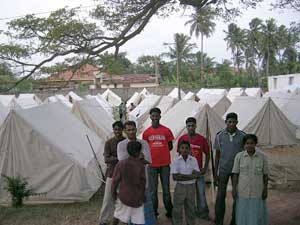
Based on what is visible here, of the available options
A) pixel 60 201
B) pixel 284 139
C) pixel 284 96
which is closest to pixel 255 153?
pixel 60 201

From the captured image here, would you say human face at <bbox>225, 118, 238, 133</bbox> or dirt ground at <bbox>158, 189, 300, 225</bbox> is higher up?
human face at <bbox>225, 118, 238, 133</bbox>

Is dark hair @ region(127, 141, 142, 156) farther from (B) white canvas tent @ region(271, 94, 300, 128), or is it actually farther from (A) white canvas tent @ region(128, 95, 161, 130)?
(A) white canvas tent @ region(128, 95, 161, 130)

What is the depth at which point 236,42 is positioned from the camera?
53.2 metres

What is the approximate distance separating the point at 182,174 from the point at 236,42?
50022 mm

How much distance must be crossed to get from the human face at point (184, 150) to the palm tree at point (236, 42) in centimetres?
4812

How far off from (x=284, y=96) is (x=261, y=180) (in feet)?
45.4

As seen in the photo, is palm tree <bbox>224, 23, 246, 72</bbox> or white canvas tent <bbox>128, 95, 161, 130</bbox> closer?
white canvas tent <bbox>128, 95, 161, 130</bbox>

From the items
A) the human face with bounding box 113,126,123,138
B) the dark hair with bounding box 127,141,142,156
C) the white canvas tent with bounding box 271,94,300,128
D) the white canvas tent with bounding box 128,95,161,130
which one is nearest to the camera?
the dark hair with bounding box 127,141,142,156

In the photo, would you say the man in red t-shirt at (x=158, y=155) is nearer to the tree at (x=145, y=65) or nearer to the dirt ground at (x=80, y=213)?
the dirt ground at (x=80, y=213)

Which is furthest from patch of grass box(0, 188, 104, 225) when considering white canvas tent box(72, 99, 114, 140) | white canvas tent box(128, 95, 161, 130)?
white canvas tent box(128, 95, 161, 130)

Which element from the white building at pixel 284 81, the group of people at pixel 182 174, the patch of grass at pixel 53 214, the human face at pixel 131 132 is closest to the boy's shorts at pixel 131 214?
the group of people at pixel 182 174

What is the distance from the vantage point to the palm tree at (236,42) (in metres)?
52.4

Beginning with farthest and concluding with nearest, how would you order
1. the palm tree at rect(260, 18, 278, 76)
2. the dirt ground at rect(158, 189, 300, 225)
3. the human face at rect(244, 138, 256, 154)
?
1. the palm tree at rect(260, 18, 278, 76)
2. the dirt ground at rect(158, 189, 300, 225)
3. the human face at rect(244, 138, 256, 154)

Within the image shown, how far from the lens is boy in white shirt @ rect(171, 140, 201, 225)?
5250 millimetres
